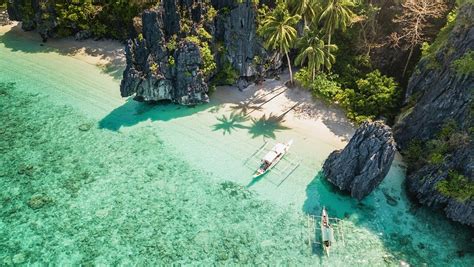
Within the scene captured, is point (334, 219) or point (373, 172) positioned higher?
point (373, 172)

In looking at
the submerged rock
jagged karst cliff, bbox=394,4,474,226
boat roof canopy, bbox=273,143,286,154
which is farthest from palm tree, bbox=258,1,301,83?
the submerged rock

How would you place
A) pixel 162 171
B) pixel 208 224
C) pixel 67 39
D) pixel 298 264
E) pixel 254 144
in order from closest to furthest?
pixel 298 264 → pixel 208 224 → pixel 162 171 → pixel 254 144 → pixel 67 39

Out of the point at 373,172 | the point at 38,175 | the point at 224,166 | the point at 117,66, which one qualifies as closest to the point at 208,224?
the point at 224,166

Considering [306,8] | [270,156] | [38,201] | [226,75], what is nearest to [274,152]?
[270,156]

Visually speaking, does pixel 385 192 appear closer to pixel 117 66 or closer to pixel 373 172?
pixel 373 172

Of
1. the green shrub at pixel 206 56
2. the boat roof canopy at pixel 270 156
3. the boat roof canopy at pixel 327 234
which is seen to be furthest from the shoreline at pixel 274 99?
the boat roof canopy at pixel 327 234

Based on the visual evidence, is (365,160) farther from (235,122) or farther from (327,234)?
(235,122)

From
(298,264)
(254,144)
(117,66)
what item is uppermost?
(117,66)
